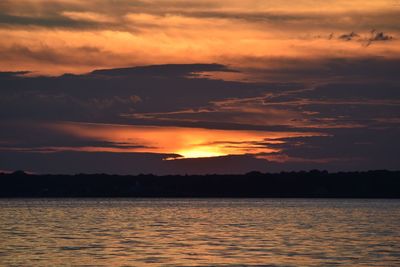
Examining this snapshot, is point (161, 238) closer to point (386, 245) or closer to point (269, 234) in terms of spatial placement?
point (269, 234)

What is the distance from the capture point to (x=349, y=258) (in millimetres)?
54938

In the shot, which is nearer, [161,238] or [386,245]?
[386,245]

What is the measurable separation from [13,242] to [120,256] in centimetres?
1469

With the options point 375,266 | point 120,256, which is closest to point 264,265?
point 375,266

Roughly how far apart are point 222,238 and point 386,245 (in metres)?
15.1

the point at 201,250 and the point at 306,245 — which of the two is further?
the point at 306,245

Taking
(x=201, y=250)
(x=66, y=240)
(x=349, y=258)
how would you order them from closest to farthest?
1. (x=349, y=258)
2. (x=201, y=250)
3. (x=66, y=240)

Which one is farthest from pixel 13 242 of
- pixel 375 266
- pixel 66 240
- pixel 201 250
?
pixel 375 266

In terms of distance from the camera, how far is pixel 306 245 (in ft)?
213

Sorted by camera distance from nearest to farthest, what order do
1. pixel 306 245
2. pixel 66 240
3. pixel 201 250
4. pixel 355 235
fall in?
1. pixel 201 250
2. pixel 306 245
3. pixel 66 240
4. pixel 355 235

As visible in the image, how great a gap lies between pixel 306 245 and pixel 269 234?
13898mm

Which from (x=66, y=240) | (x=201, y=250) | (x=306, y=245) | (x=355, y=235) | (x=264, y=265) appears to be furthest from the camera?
(x=355, y=235)

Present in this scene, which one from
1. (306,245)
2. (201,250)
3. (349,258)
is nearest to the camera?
(349,258)

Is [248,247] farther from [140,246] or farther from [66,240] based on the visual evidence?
[66,240]
